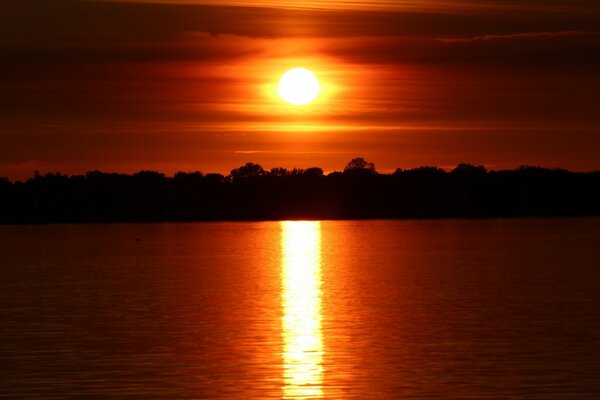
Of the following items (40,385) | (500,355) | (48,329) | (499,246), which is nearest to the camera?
(40,385)

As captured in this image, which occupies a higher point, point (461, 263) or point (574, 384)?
point (461, 263)

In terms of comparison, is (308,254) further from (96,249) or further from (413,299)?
(413,299)

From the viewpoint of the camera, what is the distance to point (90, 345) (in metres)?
36.9

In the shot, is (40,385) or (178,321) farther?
(178,321)

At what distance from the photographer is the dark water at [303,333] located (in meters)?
29.4

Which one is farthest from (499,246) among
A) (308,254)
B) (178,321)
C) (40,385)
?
(40,385)

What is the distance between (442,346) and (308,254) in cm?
7425

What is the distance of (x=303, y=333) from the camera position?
131 ft

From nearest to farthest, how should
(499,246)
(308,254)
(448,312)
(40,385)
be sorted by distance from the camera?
(40,385) < (448,312) < (308,254) < (499,246)

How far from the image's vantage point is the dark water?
2939cm

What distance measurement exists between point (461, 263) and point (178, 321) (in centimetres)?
4347

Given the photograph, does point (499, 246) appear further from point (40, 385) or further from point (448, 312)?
point (40, 385)

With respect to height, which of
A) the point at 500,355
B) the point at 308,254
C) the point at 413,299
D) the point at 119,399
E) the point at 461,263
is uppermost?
the point at 308,254

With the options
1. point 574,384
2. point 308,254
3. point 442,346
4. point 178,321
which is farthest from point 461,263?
point 574,384
